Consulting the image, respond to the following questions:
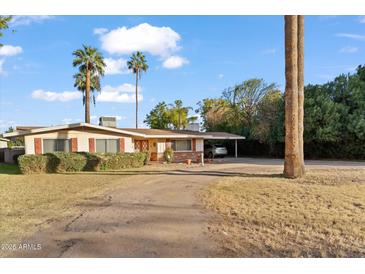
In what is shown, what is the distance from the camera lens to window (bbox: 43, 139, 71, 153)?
1714cm

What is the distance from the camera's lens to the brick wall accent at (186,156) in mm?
22797

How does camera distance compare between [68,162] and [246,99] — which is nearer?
[68,162]

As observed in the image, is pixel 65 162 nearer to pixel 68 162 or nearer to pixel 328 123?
pixel 68 162

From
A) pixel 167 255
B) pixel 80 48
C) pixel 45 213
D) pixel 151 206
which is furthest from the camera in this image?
pixel 80 48

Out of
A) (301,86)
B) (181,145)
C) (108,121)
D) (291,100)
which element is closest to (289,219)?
(291,100)

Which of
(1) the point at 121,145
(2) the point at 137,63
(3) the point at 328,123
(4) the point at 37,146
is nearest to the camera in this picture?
(4) the point at 37,146

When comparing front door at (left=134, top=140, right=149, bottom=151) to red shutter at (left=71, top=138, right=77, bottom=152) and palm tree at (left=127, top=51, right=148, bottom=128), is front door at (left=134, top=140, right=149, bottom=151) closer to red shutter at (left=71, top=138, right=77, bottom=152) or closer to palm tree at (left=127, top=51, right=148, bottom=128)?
red shutter at (left=71, top=138, right=77, bottom=152)

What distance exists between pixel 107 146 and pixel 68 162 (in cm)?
360

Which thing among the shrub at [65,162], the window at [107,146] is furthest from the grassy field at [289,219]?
the window at [107,146]

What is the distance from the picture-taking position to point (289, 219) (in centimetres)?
586

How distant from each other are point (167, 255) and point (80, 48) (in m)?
25.5

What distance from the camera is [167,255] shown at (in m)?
4.05

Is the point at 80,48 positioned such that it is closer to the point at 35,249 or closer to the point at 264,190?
the point at 264,190
